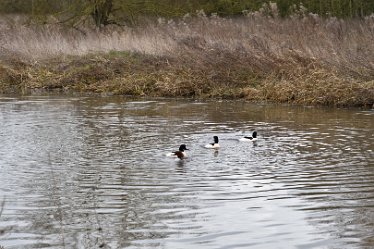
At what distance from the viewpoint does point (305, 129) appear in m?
15.8

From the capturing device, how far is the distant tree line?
33.7m

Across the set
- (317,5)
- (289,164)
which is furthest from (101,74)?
(289,164)

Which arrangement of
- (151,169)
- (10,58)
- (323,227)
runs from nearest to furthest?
(323,227) → (151,169) → (10,58)

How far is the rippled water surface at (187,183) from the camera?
25.4 feet

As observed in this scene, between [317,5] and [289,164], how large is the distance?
24.8 m

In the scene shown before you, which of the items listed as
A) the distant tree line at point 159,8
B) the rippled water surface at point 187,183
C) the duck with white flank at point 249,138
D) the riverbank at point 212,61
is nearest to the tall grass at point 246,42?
the riverbank at point 212,61

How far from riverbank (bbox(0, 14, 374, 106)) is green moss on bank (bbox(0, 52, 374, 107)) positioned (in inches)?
1.3

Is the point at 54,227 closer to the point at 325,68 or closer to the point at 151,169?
the point at 151,169

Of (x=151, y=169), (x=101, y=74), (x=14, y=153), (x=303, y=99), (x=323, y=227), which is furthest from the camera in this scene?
(x=101, y=74)

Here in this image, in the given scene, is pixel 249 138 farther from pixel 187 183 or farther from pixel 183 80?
pixel 183 80

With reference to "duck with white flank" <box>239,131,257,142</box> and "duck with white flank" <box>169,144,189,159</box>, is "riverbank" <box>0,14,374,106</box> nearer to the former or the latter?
"duck with white flank" <box>239,131,257,142</box>

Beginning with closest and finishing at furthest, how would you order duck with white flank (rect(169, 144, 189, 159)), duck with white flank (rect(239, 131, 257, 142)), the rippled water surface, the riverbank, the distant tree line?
the rippled water surface
duck with white flank (rect(169, 144, 189, 159))
duck with white flank (rect(239, 131, 257, 142))
the riverbank
the distant tree line

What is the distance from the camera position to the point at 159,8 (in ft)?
117

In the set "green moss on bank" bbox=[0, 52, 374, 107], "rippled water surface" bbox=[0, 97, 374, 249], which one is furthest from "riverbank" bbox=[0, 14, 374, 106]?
"rippled water surface" bbox=[0, 97, 374, 249]
